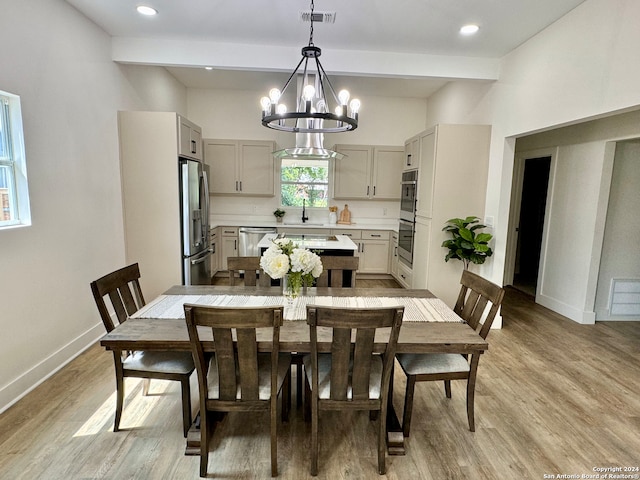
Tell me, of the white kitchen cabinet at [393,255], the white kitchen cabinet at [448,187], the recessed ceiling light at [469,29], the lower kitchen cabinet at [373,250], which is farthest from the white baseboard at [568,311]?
the recessed ceiling light at [469,29]

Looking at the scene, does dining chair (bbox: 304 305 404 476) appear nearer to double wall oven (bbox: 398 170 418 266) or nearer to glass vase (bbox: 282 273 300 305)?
glass vase (bbox: 282 273 300 305)

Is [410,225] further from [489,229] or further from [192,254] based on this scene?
[192,254]

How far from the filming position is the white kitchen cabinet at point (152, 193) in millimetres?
3684

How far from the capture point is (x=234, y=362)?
1.66 metres

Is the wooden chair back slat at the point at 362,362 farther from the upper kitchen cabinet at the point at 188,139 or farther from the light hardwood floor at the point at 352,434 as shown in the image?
the upper kitchen cabinet at the point at 188,139

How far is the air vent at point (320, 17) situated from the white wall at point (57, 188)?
1.91 metres

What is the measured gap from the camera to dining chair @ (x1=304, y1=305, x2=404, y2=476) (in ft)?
5.05

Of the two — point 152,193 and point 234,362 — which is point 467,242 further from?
point 152,193

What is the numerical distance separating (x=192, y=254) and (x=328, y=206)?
285 cm

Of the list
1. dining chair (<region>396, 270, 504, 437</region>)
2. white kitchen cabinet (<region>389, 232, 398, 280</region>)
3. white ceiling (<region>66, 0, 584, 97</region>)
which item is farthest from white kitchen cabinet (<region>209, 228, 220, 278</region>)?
dining chair (<region>396, 270, 504, 437</region>)

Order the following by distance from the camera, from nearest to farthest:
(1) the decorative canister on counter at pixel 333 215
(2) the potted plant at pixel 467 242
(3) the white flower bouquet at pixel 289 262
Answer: (3) the white flower bouquet at pixel 289 262 → (2) the potted plant at pixel 467 242 → (1) the decorative canister on counter at pixel 333 215

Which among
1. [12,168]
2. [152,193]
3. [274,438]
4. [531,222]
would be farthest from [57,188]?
[531,222]

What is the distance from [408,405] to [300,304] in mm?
872

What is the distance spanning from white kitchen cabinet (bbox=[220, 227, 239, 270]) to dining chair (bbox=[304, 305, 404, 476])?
4.02 meters
